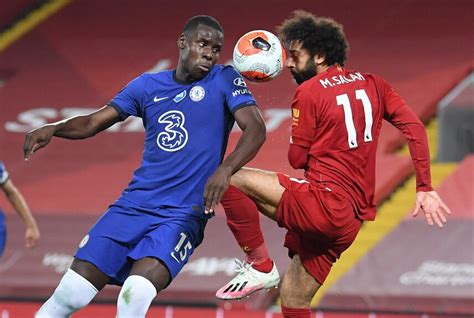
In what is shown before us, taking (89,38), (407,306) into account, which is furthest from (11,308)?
(89,38)

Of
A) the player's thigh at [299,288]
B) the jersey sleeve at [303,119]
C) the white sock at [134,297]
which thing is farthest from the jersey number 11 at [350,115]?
the white sock at [134,297]

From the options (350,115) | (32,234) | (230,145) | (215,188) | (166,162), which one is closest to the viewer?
(215,188)

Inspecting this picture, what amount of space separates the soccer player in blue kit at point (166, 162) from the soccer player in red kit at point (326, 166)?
33 cm

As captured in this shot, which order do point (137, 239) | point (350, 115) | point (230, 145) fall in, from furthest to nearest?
point (230, 145) < point (350, 115) < point (137, 239)

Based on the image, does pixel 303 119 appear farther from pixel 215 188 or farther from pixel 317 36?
pixel 215 188

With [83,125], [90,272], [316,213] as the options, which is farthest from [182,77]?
[90,272]

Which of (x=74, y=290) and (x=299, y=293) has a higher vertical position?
(x=74, y=290)

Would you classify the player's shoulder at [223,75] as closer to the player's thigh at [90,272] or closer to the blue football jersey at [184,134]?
the blue football jersey at [184,134]

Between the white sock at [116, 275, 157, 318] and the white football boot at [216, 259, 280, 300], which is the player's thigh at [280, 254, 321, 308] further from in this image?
the white sock at [116, 275, 157, 318]

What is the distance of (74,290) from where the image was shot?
5.57 m

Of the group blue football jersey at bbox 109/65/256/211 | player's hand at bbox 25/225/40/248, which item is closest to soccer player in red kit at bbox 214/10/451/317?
blue football jersey at bbox 109/65/256/211

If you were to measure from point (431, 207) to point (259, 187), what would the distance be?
3.05 ft

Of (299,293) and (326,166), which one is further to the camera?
(299,293)

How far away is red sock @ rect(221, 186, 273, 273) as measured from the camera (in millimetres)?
6008
